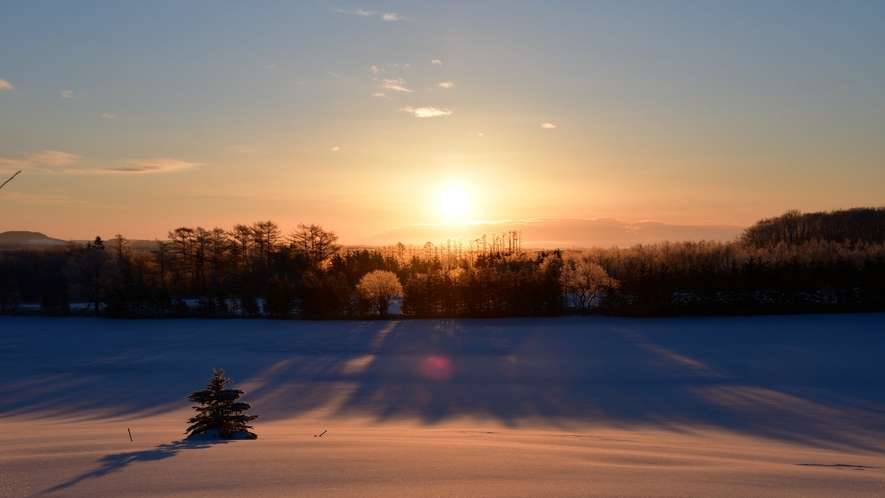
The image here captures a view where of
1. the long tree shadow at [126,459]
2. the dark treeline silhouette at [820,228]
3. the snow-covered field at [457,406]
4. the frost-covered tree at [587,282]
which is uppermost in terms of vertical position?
the dark treeline silhouette at [820,228]

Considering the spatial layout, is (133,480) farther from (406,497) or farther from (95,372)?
(95,372)

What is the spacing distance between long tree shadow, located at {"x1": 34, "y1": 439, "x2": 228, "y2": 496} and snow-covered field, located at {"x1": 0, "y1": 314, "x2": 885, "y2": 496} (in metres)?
0.05

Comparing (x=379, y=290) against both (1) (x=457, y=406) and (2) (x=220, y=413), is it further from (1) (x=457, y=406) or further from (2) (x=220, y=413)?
(2) (x=220, y=413)

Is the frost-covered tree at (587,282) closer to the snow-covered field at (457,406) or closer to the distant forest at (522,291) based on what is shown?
the distant forest at (522,291)

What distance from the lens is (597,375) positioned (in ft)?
90.9

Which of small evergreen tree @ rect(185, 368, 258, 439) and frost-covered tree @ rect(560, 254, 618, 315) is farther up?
frost-covered tree @ rect(560, 254, 618, 315)

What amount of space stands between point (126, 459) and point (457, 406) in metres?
15.3

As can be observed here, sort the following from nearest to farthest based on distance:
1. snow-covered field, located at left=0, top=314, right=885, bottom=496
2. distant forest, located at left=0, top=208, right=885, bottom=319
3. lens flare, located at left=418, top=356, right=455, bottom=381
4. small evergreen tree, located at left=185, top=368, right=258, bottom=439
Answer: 1. snow-covered field, located at left=0, top=314, right=885, bottom=496
2. small evergreen tree, located at left=185, top=368, right=258, bottom=439
3. lens flare, located at left=418, top=356, right=455, bottom=381
4. distant forest, located at left=0, top=208, right=885, bottom=319

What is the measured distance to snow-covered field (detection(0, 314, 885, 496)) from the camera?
6.65m

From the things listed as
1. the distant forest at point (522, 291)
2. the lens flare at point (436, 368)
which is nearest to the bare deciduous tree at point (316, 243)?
the distant forest at point (522, 291)

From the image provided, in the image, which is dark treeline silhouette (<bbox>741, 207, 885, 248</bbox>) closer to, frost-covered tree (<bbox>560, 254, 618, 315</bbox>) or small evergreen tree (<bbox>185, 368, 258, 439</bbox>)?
frost-covered tree (<bbox>560, 254, 618, 315</bbox>)

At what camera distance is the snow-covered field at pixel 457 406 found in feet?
21.8

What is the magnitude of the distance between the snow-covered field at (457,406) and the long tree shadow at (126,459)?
5cm

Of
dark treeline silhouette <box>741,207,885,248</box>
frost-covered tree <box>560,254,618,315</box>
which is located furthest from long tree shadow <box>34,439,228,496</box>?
dark treeline silhouette <box>741,207,885,248</box>
